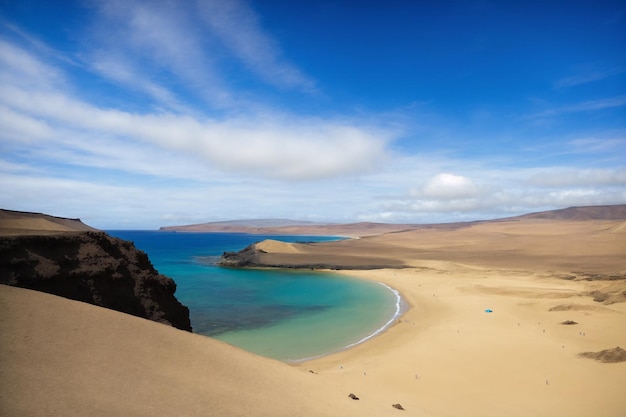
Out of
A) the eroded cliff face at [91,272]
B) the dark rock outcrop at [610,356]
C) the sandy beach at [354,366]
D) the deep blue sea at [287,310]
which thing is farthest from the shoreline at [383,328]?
the dark rock outcrop at [610,356]

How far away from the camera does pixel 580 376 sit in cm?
1355

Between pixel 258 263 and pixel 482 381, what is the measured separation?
54235 millimetres

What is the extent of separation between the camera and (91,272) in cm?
940

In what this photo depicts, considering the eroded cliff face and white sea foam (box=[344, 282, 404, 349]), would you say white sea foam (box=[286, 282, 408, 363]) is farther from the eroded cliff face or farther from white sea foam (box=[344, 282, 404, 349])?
the eroded cliff face

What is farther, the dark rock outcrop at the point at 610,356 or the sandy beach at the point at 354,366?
the dark rock outcrop at the point at 610,356

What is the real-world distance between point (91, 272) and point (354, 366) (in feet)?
37.0

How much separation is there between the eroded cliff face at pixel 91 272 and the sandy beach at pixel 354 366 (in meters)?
1.80

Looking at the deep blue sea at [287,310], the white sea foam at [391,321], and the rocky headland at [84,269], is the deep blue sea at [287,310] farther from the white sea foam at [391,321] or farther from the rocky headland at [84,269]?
the rocky headland at [84,269]

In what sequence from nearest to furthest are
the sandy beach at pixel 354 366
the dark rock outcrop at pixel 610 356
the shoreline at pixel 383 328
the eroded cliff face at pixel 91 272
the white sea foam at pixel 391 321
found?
the sandy beach at pixel 354 366 → the eroded cliff face at pixel 91 272 → the dark rock outcrop at pixel 610 356 → the shoreline at pixel 383 328 → the white sea foam at pixel 391 321

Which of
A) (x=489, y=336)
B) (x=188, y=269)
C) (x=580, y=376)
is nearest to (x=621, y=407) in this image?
(x=580, y=376)

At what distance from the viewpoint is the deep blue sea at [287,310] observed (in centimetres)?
2088

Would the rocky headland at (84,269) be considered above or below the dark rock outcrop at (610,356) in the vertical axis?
above

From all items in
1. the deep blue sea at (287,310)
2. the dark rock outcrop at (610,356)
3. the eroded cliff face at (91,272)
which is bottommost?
the deep blue sea at (287,310)

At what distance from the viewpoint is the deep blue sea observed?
68.5 ft
